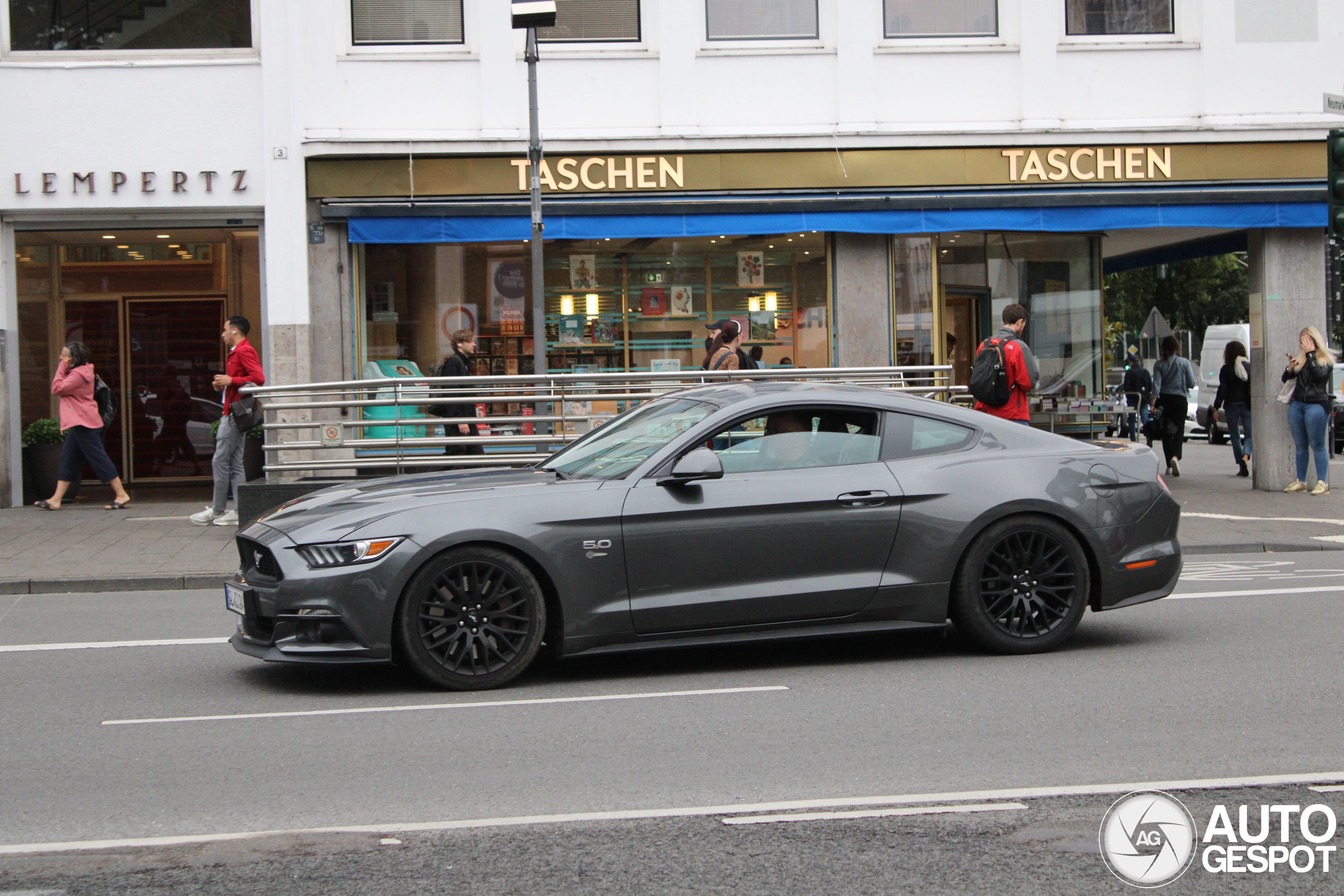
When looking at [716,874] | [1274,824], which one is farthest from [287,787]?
[1274,824]

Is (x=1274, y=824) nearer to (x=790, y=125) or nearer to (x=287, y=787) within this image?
(x=287, y=787)

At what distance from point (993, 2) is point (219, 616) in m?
12.3

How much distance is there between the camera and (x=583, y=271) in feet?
55.5

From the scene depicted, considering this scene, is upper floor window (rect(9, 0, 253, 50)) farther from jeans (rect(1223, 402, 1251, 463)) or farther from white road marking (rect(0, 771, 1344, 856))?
jeans (rect(1223, 402, 1251, 463))

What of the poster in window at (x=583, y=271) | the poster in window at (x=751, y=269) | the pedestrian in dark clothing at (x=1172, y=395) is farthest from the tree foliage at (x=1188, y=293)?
the poster in window at (x=583, y=271)

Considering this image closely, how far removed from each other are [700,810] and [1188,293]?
46395 millimetres

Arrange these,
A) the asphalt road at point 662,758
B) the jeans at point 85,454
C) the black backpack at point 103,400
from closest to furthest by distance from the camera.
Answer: the asphalt road at point 662,758, the jeans at point 85,454, the black backpack at point 103,400

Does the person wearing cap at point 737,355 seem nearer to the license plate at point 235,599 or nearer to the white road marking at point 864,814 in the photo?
the license plate at point 235,599

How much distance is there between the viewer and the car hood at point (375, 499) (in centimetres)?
646

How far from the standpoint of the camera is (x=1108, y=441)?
814cm

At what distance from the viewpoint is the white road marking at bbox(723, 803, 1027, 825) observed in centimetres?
457

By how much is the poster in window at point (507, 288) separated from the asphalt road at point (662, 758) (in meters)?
9.13

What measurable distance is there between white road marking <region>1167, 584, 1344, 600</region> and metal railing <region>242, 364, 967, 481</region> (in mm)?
3907

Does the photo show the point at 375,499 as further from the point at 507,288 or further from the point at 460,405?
the point at 507,288
